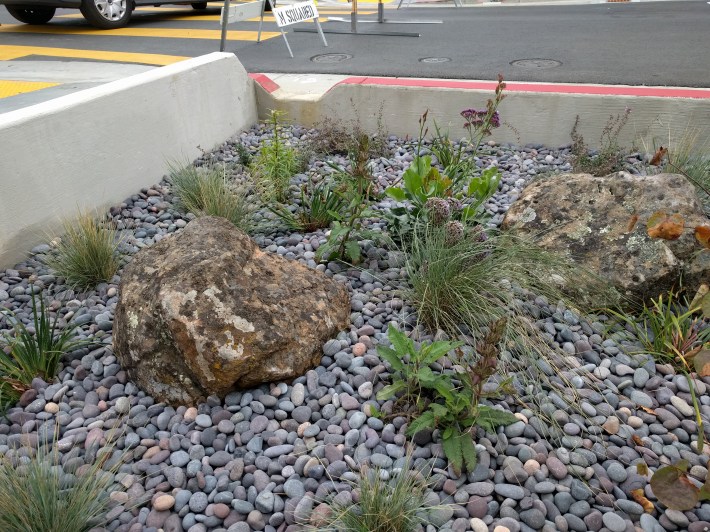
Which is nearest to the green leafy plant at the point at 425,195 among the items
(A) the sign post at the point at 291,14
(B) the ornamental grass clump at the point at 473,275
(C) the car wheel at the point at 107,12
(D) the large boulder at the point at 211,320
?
(B) the ornamental grass clump at the point at 473,275

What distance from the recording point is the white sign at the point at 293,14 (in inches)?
305

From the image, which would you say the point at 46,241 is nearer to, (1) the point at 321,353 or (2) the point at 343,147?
(1) the point at 321,353

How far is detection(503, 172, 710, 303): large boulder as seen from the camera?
130 inches

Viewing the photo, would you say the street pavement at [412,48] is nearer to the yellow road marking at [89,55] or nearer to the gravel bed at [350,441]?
the yellow road marking at [89,55]

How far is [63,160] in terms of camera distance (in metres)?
3.93

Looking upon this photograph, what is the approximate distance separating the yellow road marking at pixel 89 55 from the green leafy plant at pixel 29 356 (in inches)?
217

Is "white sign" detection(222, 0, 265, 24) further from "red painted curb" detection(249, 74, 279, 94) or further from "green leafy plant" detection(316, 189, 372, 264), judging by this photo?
"green leafy plant" detection(316, 189, 372, 264)

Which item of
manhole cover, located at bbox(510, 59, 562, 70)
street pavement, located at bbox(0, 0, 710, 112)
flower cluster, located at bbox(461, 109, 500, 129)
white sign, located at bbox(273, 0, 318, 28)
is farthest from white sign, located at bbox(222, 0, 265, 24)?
flower cluster, located at bbox(461, 109, 500, 129)

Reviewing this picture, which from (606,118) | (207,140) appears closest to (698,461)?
(606,118)

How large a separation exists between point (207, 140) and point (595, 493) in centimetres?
430

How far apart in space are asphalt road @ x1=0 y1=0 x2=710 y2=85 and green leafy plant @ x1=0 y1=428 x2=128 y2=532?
5.52 m

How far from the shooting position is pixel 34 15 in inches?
425

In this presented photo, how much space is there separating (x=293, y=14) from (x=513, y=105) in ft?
13.1

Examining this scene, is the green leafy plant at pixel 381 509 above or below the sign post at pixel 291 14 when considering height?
below
